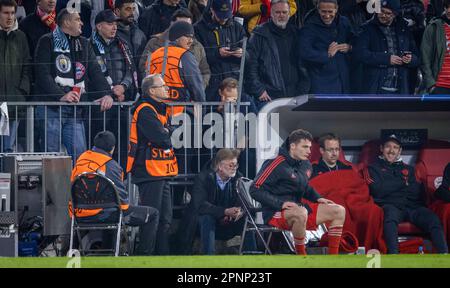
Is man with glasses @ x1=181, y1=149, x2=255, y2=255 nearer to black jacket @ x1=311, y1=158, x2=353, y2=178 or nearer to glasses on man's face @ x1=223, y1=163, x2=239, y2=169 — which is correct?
glasses on man's face @ x1=223, y1=163, x2=239, y2=169

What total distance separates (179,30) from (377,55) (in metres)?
1.88

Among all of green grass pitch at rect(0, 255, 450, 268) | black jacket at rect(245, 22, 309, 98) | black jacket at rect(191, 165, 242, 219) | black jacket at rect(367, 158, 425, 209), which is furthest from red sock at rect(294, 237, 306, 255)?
black jacket at rect(245, 22, 309, 98)

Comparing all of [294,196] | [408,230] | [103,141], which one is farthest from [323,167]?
[103,141]

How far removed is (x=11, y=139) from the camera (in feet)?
28.6

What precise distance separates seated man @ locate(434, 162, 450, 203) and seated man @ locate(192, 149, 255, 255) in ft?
6.09

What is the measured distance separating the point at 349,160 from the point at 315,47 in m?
1.12

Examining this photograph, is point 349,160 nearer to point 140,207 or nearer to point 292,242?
point 292,242

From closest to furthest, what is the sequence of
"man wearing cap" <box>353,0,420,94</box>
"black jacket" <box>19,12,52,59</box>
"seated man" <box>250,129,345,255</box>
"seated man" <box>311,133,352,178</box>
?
1. "seated man" <box>250,129,345,255</box>
2. "black jacket" <box>19,12,52,59</box>
3. "seated man" <box>311,133,352,178</box>
4. "man wearing cap" <box>353,0,420,94</box>

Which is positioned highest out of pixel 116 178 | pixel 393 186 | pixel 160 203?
pixel 116 178

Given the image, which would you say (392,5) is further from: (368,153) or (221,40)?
(221,40)

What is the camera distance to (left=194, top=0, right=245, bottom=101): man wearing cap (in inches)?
354
